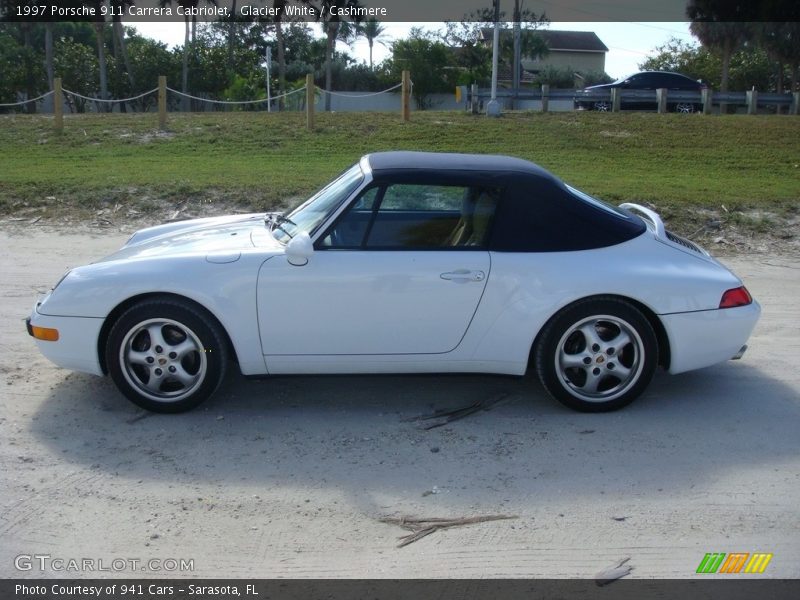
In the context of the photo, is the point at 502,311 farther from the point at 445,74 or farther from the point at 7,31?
the point at 7,31

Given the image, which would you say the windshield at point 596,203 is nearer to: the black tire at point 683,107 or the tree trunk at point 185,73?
the black tire at point 683,107

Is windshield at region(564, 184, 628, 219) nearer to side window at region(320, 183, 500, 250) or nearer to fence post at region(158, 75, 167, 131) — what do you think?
side window at region(320, 183, 500, 250)

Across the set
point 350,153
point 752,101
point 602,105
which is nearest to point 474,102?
point 602,105

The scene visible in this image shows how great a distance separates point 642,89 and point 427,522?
1001 inches

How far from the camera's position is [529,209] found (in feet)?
16.2

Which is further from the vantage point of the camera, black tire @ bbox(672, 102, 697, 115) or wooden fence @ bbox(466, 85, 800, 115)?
black tire @ bbox(672, 102, 697, 115)

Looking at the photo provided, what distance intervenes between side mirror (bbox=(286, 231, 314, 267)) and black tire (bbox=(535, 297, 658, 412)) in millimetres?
1366

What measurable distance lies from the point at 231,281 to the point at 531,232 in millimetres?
1678

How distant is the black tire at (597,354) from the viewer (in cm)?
481

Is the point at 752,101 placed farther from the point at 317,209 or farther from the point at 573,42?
the point at 573,42

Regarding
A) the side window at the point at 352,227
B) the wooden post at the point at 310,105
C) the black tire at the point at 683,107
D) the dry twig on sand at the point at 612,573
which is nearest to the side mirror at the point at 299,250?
Result: the side window at the point at 352,227

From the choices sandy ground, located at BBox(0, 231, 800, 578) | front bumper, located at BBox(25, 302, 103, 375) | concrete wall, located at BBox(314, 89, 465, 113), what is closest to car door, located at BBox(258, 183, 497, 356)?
sandy ground, located at BBox(0, 231, 800, 578)

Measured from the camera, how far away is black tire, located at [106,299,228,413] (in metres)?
4.71
